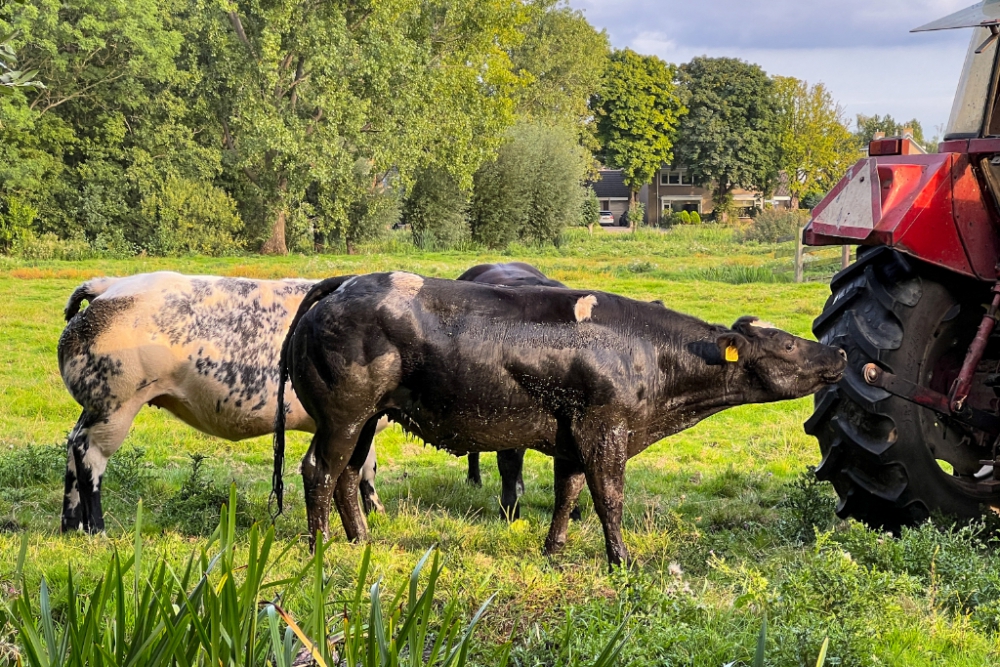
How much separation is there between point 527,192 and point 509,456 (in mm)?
38648

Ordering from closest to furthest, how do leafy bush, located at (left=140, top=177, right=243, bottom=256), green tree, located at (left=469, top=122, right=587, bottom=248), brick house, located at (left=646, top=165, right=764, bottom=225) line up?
leafy bush, located at (left=140, top=177, right=243, bottom=256) → green tree, located at (left=469, top=122, right=587, bottom=248) → brick house, located at (left=646, top=165, right=764, bottom=225)

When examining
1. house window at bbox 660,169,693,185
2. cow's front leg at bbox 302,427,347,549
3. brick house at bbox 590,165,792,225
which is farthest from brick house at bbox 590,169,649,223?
cow's front leg at bbox 302,427,347,549

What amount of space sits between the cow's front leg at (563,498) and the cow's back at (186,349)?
2.12 meters

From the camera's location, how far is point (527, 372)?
545 centimetres

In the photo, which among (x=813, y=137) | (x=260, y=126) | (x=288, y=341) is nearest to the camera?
(x=288, y=341)

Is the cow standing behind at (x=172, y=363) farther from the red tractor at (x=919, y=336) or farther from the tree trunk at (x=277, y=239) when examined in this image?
the tree trunk at (x=277, y=239)

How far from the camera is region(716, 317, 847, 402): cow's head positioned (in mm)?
5406

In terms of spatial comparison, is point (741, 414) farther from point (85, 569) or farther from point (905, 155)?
point (85, 569)

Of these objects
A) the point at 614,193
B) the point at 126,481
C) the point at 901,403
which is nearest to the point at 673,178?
the point at 614,193

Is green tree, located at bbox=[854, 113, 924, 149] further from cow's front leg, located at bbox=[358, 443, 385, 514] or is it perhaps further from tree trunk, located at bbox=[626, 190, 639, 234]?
cow's front leg, located at bbox=[358, 443, 385, 514]

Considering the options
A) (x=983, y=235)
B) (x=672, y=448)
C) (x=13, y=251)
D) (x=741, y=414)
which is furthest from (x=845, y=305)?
(x=13, y=251)

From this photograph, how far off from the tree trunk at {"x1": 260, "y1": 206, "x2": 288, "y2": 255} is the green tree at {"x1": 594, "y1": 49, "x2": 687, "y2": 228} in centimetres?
3666

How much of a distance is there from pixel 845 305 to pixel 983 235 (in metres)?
0.74

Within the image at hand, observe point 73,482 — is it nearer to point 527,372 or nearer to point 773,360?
point 527,372
